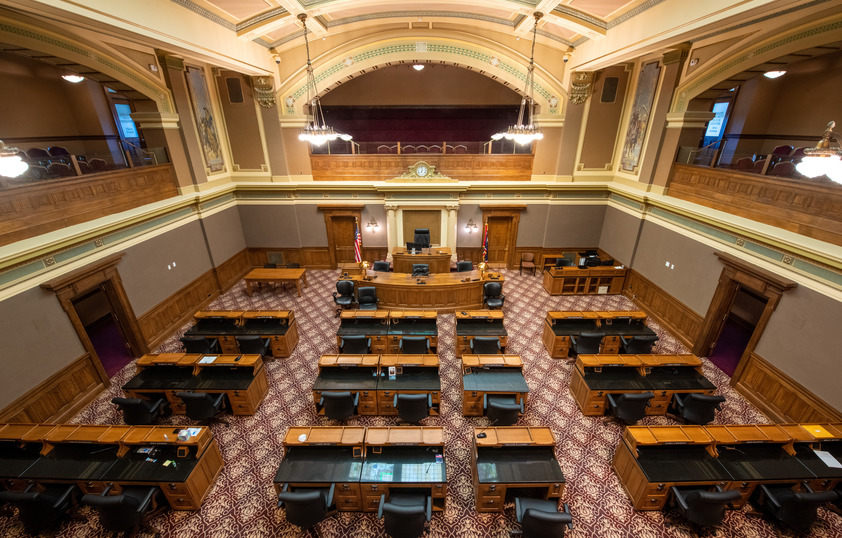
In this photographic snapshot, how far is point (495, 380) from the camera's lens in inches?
268

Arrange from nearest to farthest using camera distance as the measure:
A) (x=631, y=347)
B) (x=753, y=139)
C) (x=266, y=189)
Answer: (x=631, y=347), (x=753, y=139), (x=266, y=189)

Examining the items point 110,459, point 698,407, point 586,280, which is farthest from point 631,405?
point 110,459

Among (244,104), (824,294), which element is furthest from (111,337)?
(824,294)

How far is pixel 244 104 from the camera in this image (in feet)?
39.9

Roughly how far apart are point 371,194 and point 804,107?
Result: 1416cm

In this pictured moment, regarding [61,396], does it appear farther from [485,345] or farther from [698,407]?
[698,407]

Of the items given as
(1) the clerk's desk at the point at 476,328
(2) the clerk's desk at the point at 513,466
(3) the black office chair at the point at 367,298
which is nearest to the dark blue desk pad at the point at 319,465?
(2) the clerk's desk at the point at 513,466

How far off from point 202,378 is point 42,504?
2650mm

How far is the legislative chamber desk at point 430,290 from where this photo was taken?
1066 centimetres

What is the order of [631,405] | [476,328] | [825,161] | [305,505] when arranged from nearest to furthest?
[825,161] → [305,505] → [631,405] → [476,328]

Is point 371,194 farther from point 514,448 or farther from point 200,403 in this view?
point 514,448

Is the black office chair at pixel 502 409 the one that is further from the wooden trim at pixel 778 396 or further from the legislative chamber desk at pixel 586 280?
the legislative chamber desk at pixel 586 280

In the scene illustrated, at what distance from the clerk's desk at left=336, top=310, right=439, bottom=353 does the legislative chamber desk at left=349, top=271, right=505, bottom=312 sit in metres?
1.75

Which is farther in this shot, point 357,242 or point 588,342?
point 357,242
